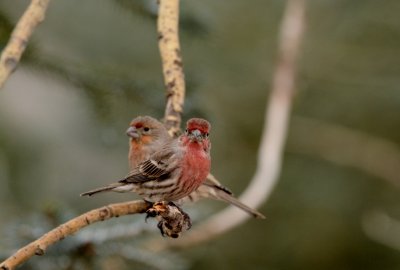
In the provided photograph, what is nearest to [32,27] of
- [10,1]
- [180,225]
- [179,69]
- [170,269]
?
[179,69]

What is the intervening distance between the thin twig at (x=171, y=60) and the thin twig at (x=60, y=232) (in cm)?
59

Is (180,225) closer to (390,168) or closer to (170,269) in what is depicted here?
(170,269)

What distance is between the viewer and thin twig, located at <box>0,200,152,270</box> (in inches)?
129

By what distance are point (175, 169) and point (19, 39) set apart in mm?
Answer: 1062

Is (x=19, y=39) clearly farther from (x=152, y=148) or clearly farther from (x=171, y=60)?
(x=152, y=148)

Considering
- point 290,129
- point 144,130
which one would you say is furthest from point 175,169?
point 290,129

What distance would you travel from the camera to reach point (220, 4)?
28.4ft

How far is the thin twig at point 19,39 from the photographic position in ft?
12.3

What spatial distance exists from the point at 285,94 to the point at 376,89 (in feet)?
6.52

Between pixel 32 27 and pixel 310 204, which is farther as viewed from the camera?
pixel 310 204

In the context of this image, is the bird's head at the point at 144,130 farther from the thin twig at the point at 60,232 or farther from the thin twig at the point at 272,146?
the thin twig at the point at 60,232

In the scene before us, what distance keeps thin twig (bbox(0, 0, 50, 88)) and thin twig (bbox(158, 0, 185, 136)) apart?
56cm

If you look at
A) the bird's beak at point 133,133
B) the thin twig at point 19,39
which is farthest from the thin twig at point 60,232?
the bird's beak at point 133,133

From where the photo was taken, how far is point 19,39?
12.8ft
